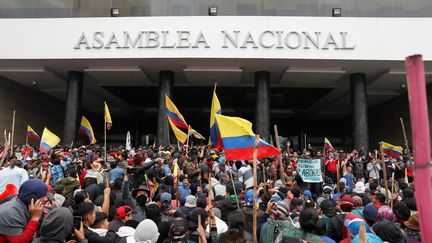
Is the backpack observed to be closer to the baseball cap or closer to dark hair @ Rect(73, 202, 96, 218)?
the baseball cap

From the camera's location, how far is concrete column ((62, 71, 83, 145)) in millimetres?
21391

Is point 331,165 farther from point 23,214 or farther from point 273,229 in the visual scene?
point 23,214

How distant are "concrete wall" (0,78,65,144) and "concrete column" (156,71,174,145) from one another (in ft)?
33.2

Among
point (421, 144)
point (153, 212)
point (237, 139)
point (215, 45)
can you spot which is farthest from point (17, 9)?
point (421, 144)

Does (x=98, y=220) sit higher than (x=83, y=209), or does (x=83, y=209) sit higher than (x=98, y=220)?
(x=83, y=209)

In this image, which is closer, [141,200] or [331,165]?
[141,200]

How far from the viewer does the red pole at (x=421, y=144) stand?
4.18 feet

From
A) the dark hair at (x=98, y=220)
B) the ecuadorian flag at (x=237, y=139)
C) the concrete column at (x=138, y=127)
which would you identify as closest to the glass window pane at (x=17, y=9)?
the concrete column at (x=138, y=127)

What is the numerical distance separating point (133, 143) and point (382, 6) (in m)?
25.0

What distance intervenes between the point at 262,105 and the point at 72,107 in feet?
35.8

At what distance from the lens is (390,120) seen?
28.0 meters

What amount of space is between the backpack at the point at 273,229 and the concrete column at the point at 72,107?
747 inches

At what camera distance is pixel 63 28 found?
779 inches

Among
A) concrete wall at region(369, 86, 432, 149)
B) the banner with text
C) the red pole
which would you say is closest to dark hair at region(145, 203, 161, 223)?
the red pole
